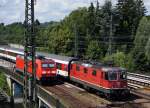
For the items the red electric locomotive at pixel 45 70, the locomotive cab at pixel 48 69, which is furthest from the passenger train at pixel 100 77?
the red electric locomotive at pixel 45 70

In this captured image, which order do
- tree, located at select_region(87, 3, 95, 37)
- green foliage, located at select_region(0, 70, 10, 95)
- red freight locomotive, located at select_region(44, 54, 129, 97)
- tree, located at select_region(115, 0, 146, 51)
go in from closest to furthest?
1. red freight locomotive, located at select_region(44, 54, 129, 97)
2. green foliage, located at select_region(0, 70, 10, 95)
3. tree, located at select_region(115, 0, 146, 51)
4. tree, located at select_region(87, 3, 95, 37)

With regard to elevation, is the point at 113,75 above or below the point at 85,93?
above

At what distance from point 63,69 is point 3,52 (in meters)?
56.0

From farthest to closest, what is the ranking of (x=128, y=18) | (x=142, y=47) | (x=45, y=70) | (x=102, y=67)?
(x=128, y=18)
(x=142, y=47)
(x=45, y=70)
(x=102, y=67)

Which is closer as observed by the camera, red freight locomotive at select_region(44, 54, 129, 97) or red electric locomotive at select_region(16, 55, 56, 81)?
red freight locomotive at select_region(44, 54, 129, 97)

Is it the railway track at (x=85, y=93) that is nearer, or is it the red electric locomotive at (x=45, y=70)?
the railway track at (x=85, y=93)

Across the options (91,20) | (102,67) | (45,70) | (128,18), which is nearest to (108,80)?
(102,67)

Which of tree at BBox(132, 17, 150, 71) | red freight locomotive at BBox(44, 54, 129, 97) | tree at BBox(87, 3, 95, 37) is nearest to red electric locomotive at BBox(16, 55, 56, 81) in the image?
red freight locomotive at BBox(44, 54, 129, 97)

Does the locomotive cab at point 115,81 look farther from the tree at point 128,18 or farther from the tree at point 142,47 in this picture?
the tree at point 128,18

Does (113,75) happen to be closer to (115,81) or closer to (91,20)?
(115,81)

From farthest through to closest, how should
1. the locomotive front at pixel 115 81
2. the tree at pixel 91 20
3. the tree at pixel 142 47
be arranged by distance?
the tree at pixel 91 20
the tree at pixel 142 47
the locomotive front at pixel 115 81

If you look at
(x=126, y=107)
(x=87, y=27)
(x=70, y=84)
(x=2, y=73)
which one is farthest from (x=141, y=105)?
(x=87, y=27)

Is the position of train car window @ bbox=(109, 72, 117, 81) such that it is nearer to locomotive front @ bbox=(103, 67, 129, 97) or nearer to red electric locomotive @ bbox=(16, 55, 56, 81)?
locomotive front @ bbox=(103, 67, 129, 97)

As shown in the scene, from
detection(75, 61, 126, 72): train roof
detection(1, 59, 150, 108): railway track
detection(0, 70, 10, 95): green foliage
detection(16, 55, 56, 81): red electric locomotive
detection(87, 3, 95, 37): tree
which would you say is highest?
detection(87, 3, 95, 37): tree
